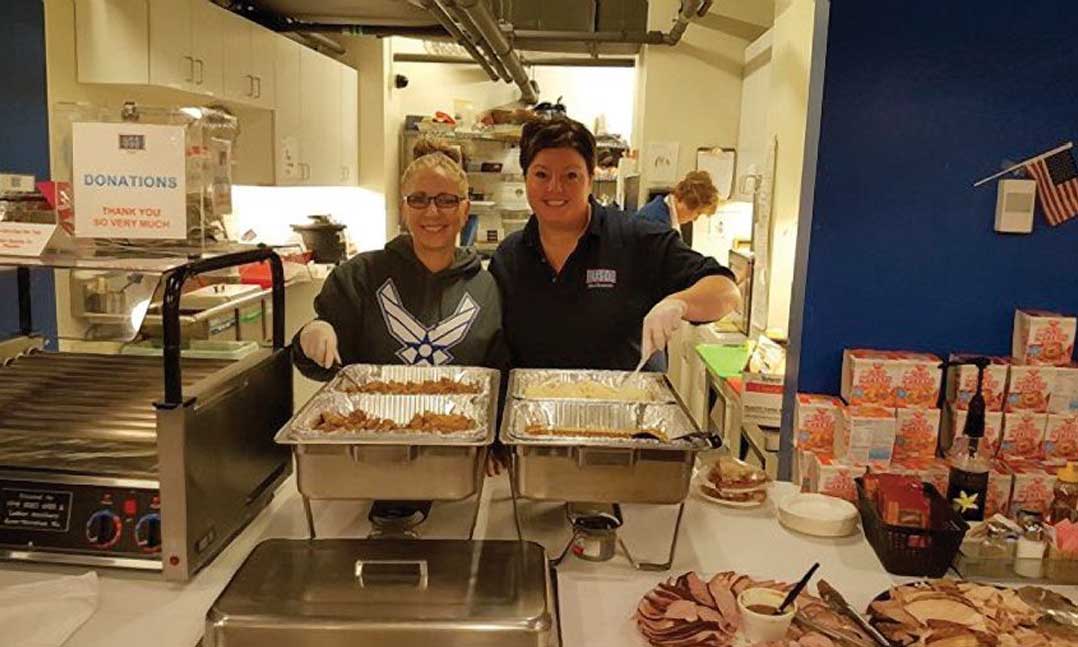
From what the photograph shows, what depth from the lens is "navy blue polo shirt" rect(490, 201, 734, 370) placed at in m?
2.19

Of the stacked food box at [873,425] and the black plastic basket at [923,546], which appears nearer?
the black plastic basket at [923,546]

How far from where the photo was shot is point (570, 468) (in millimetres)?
1358

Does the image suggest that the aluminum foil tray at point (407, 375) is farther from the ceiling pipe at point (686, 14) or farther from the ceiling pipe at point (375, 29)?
the ceiling pipe at point (375, 29)

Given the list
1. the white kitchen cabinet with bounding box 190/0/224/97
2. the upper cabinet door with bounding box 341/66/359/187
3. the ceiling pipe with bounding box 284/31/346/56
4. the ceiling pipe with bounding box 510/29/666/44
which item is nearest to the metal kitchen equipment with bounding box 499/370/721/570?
the white kitchen cabinet with bounding box 190/0/224/97

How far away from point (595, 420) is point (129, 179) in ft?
3.08

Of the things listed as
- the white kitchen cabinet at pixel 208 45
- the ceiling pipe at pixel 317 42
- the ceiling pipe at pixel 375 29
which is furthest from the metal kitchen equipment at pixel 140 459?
the ceiling pipe at pixel 317 42

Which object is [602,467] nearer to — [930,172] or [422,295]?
[422,295]

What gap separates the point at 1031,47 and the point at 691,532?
129cm

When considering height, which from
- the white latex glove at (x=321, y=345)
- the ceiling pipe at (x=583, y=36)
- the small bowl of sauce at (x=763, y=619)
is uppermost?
the ceiling pipe at (x=583, y=36)

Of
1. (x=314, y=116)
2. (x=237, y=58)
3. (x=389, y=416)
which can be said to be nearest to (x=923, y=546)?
(x=389, y=416)

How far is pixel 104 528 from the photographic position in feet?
4.42

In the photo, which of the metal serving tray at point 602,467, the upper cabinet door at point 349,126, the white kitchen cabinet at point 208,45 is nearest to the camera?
the metal serving tray at point 602,467

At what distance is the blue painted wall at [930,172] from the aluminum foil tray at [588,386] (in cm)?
46

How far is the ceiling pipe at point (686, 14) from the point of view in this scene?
3784mm
